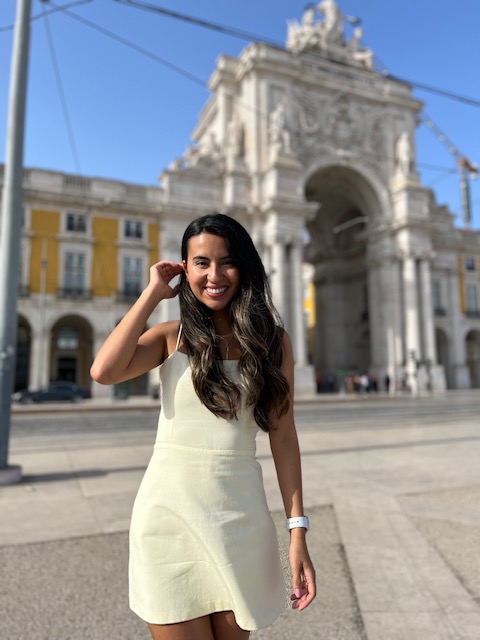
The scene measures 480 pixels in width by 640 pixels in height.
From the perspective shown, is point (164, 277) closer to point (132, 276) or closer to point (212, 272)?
point (212, 272)

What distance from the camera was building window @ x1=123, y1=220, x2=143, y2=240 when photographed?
31.2m

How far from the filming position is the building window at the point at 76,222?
98.6 feet

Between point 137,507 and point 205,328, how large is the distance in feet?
1.98

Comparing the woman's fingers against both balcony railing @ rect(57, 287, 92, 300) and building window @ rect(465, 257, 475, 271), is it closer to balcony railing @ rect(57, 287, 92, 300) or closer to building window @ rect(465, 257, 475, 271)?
balcony railing @ rect(57, 287, 92, 300)

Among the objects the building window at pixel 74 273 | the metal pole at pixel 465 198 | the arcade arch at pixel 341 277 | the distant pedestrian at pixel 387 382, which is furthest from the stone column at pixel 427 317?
the building window at pixel 74 273

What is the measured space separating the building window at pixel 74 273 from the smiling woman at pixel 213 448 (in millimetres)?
29779

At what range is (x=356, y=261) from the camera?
4025 centimetres

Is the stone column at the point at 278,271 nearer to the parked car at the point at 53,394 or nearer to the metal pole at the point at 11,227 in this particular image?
the parked car at the point at 53,394

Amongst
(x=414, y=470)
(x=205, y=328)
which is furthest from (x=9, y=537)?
(x=414, y=470)

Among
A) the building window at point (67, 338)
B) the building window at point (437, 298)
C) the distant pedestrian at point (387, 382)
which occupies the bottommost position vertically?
the distant pedestrian at point (387, 382)

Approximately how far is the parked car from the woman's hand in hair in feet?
86.2

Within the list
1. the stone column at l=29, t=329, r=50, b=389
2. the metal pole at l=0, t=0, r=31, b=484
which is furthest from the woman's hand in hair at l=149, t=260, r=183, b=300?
the stone column at l=29, t=329, r=50, b=389

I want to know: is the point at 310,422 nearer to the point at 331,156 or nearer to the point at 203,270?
the point at 203,270

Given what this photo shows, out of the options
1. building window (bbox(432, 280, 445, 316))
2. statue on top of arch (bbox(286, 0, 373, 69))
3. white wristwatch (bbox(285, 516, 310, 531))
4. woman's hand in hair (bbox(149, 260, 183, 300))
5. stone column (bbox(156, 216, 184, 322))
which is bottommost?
white wristwatch (bbox(285, 516, 310, 531))
